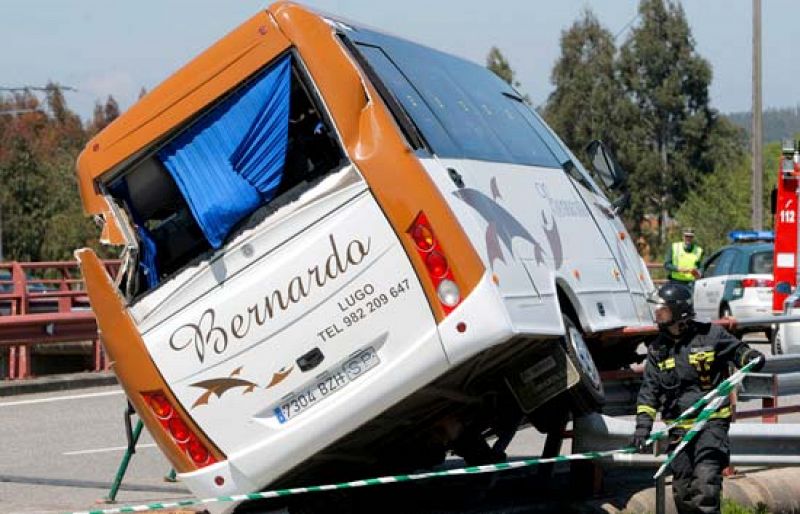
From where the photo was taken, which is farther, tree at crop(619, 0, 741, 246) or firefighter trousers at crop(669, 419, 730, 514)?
tree at crop(619, 0, 741, 246)

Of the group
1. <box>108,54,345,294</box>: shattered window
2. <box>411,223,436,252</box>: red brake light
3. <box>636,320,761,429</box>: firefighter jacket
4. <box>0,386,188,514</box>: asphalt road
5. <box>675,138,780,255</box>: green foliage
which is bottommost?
<box>675,138,780,255</box>: green foliage

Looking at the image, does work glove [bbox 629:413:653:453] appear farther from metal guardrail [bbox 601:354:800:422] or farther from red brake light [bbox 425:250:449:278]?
red brake light [bbox 425:250:449:278]

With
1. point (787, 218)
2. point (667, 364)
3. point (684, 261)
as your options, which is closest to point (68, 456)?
point (667, 364)

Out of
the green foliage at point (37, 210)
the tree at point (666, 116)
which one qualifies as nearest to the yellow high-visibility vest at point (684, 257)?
the green foliage at point (37, 210)

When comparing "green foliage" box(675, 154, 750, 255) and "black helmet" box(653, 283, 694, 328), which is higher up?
"black helmet" box(653, 283, 694, 328)

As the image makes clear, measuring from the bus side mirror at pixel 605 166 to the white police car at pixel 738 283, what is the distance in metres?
A: 13.6

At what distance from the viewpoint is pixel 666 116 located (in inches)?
3081

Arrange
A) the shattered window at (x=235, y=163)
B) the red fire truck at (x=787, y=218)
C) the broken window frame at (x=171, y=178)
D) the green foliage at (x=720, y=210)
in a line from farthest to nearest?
the green foliage at (x=720, y=210) → the red fire truck at (x=787, y=218) → the shattered window at (x=235, y=163) → the broken window frame at (x=171, y=178)

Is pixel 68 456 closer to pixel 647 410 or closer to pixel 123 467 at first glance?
pixel 123 467

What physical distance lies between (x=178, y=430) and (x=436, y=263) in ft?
5.06

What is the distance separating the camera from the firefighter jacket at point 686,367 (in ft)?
27.2

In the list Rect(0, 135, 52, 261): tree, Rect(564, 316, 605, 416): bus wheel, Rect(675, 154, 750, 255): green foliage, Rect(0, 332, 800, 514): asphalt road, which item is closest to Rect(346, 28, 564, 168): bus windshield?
Rect(564, 316, 605, 416): bus wheel

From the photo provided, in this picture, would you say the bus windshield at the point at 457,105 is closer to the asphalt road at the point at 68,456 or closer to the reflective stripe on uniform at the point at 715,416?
the reflective stripe on uniform at the point at 715,416

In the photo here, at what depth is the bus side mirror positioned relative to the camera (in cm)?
1109
